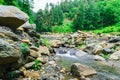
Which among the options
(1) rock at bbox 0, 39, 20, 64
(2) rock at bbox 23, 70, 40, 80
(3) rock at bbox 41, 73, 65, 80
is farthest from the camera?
(3) rock at bbox 41, 73, 65, 80

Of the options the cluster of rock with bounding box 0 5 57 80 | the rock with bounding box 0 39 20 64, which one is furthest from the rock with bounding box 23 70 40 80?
the rock with bounding box 0 39 20 64

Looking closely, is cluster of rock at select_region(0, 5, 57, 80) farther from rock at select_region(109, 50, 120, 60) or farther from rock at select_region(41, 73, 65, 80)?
rock at select_region(109, 50, 120, 60)

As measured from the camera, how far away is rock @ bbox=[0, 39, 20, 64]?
43.8 ft

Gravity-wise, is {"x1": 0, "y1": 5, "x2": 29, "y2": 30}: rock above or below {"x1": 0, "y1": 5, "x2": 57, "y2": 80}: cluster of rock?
above

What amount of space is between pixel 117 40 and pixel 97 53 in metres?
9.44

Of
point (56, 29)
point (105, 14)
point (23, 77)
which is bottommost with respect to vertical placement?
point (56, 29)

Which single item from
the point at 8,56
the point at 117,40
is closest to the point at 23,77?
the point at 8,56

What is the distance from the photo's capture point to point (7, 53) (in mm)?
13508

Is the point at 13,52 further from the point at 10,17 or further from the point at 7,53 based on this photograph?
the point at 10,17

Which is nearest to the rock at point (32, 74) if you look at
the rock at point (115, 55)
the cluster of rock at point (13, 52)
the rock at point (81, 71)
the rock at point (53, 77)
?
the cluster of rock at point (13, 52)

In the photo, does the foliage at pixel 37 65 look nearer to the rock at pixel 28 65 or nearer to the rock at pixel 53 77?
the rock at pixel 28 65

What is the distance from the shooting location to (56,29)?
112875 millimetres

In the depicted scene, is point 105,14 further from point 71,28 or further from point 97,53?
point 97,53

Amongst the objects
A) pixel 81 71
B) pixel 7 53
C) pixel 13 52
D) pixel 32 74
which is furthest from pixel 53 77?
pixel 7 53
